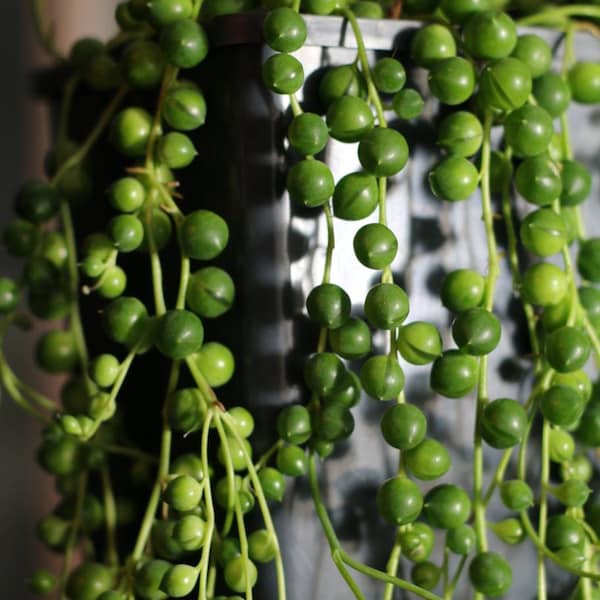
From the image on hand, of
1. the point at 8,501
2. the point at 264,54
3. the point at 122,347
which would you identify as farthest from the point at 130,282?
the point at 8,501

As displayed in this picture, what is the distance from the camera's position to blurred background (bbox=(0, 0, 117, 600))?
1083 mm

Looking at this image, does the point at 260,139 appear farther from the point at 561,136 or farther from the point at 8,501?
the point at 8,501

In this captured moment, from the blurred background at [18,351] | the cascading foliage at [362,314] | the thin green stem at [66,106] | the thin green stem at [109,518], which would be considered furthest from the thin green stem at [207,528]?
the blurred background at [18,351]

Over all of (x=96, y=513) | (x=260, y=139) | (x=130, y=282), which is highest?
(x=260, y=139)

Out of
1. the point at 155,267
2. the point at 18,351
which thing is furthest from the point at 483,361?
the point at 18,351

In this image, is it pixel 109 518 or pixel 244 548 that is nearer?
pixel 244 548

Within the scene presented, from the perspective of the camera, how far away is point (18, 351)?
1.10m

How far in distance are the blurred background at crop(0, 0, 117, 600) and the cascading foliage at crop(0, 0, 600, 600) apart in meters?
0.61

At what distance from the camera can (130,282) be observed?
1.71ft

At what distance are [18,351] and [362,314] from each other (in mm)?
749

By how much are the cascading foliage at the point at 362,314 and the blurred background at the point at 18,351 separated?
61 cm

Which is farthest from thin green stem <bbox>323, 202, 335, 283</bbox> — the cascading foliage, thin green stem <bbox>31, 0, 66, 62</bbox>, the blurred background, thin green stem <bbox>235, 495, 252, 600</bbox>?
the blurred background

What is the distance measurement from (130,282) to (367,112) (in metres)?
0.18

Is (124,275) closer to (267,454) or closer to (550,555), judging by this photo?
(267,454)
